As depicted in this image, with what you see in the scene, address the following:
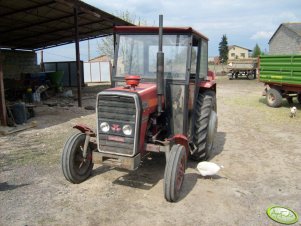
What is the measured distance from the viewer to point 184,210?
3.88 m

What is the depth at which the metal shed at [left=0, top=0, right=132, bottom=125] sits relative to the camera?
10.6 m

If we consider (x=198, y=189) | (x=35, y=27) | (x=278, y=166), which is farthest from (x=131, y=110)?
(x=35, y=27)

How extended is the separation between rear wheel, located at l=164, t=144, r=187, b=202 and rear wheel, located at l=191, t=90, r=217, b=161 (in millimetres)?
1088

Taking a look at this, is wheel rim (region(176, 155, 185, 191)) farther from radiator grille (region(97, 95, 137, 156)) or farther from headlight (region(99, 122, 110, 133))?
headlight (region(99, 122, 110, 133))

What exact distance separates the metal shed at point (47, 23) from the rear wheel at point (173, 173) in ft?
18.2

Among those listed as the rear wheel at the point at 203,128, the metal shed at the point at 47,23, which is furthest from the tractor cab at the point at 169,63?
the metal shed at the point at 47,23

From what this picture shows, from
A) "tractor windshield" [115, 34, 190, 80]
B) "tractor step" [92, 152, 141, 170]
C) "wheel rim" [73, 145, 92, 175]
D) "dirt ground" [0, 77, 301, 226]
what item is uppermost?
"tractor windshield" [115, 34, 190, 80]

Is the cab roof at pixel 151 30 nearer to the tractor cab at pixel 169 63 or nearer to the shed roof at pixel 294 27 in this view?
the tractor cab at pixel 169 63

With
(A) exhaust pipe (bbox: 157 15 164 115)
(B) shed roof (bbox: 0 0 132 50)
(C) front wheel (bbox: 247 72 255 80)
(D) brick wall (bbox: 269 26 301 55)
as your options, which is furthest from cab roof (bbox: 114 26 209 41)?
(D) brick wall (bbox: 269 26 301 55)

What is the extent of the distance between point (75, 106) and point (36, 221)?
8.45m

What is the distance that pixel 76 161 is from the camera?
459cm

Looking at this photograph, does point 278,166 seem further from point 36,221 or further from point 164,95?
point 36,221

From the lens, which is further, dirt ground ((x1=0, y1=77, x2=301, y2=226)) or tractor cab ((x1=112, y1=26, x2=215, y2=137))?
tractor cab ((x1=112, y1=26, x2=215, y2=137))

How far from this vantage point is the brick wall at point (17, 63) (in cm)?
1822
